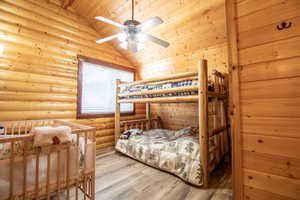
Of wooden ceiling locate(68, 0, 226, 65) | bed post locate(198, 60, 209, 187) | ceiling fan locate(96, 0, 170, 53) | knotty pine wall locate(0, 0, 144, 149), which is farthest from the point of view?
wooden ceiling locate(68, 0, 226, 65)

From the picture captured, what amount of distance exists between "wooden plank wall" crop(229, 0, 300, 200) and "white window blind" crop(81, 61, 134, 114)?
2.91m

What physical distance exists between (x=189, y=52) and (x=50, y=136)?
10.2ft

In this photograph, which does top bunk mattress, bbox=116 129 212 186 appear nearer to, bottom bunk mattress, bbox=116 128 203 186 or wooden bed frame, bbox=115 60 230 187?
bottom bunk mattress, bbox=116 128 203 186

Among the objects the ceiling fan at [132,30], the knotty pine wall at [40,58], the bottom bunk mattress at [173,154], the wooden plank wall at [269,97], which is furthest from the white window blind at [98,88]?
the wooden plank wall at [269,97]

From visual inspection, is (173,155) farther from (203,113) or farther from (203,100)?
(203,100)

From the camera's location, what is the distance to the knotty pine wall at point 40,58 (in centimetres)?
207

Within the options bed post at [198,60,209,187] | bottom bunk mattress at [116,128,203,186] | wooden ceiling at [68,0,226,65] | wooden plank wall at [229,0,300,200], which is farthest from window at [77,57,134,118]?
wooden plank wall at [229,0,300,200]

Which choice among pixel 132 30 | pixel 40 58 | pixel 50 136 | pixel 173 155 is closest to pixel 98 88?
pixel 40 58

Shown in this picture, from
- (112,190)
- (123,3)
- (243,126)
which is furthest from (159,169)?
(123,3)

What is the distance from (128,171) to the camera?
217 centimetres

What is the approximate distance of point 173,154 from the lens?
80.7 inches

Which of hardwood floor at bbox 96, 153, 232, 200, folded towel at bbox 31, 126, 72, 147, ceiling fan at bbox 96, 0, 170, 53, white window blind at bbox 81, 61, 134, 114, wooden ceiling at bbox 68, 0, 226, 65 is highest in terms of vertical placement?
wooden ceiling at bbox 68, 0, 226, 65

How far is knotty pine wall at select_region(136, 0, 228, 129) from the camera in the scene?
2311 mm

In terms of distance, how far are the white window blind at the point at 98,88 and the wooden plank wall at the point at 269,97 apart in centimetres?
291
